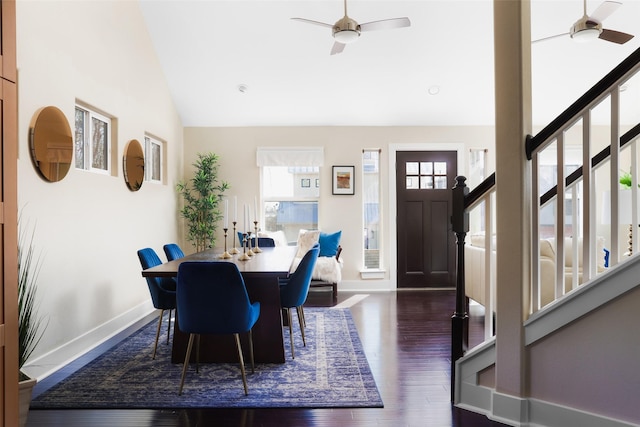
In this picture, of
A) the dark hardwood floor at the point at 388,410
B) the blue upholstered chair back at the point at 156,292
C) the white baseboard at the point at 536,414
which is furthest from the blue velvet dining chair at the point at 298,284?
the white baseboard at the point at 536,414

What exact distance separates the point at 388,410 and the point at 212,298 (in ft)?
4.04

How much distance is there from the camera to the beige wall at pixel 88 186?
2967 millimetres

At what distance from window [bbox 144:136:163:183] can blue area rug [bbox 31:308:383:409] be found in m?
2.31

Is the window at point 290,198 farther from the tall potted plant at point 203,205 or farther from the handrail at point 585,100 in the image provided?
the handrail at point 585,100

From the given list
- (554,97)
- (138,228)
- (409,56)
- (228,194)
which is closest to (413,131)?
(409,56)

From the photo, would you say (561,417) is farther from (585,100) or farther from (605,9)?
(605,9)

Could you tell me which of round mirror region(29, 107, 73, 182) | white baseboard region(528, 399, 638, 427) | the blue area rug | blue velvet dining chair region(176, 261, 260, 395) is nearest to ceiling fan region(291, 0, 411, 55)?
round mirror region(29, 107, 73, 182)

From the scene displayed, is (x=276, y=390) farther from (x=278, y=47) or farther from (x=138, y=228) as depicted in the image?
(x=278, y=47)

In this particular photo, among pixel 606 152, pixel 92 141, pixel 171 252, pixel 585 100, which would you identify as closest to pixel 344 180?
pixel 171 252

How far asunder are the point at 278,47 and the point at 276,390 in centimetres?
393

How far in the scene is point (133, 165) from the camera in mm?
4461

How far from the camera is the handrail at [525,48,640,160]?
1771 millimetres

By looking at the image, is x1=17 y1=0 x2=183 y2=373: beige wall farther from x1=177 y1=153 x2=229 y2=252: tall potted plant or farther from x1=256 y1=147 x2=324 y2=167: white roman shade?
x1=256 y1=147 x2=324 y2=167: white roman shade

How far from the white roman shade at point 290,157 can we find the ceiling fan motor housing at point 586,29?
3543mm
